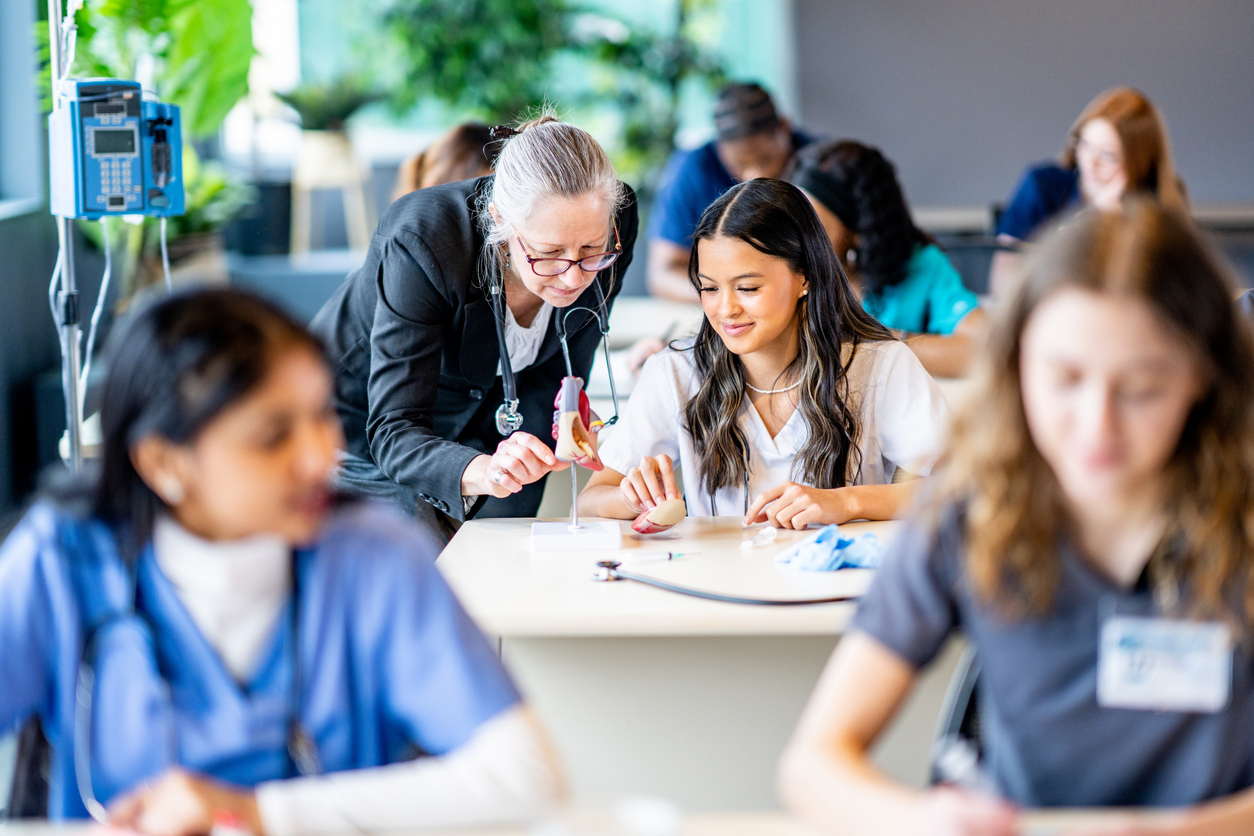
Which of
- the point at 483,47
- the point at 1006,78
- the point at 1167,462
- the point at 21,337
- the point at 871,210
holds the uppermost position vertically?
the point at 483,47

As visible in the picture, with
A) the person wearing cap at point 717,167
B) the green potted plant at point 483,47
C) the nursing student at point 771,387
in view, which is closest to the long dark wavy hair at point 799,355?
the nursing student at point 771,387

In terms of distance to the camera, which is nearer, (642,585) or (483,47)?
(642,585)

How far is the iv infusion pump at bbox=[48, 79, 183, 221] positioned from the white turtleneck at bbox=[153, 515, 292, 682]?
189 cm

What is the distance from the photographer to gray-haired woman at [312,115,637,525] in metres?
2.26

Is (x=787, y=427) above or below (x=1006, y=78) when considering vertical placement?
below

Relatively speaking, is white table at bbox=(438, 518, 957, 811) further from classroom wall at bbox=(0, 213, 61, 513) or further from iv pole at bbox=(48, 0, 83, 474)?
classroom wall at bbox=(0, 213, 61, 513)

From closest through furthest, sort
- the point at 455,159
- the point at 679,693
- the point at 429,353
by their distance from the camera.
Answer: the point at 679,693
the point at 429,353
the point at 455,159

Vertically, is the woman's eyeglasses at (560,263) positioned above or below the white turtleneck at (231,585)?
above

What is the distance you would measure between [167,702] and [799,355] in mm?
1516

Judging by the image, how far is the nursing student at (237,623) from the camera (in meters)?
1.15

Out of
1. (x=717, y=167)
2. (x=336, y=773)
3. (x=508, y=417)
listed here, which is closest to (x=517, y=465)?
(x=508, y=417)

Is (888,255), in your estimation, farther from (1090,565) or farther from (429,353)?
(1090,565)

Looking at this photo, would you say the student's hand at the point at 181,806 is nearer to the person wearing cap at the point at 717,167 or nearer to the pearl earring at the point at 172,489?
the pearl earring at the point at 172,489

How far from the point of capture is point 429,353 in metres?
2.36
